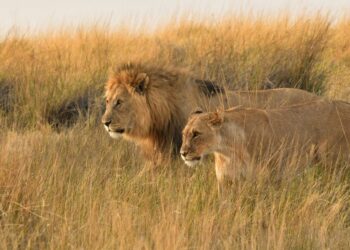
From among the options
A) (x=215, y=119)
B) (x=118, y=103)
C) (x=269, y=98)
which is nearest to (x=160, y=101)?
(x=118, y=103)

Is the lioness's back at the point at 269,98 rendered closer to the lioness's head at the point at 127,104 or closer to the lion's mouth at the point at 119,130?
the lioness's head at the point at 127,104

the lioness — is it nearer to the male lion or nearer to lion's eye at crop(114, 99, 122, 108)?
the male lion

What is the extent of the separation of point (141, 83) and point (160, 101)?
7.9 inches

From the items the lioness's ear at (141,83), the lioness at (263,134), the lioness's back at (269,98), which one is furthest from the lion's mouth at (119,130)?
the lioness at (263,134)

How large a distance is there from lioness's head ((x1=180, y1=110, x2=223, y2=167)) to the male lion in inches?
52.1

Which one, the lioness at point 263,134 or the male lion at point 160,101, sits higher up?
the lioness at point 263,134

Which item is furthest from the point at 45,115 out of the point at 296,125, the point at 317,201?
the point at 317,201

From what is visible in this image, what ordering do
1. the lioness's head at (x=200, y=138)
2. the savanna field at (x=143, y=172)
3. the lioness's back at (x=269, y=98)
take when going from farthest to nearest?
the lioness's back at (x=269, y=98) → the lioness's head at (x=200, y=138) → the savanna field at (x=143, y=172)

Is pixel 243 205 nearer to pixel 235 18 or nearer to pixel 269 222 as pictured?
pixel 269 222

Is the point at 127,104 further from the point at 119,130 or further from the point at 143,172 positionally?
the point at 143,172

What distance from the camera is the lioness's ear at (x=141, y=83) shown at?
6484 millimetres

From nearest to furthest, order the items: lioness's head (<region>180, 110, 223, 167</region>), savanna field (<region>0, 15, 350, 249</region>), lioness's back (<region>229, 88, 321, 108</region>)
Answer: savanna field (<region>0, 15, 350, 249</region>) < lioness's head (<region>180, 110, 223, 167</region>) < lioness's back (<region>229, 88, 321, 108</region>)

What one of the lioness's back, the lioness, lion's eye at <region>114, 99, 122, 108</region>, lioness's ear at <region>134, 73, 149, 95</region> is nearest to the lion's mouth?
lion's eye at <region>114, 99, 122, 108</region>

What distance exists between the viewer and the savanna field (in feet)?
14.3
